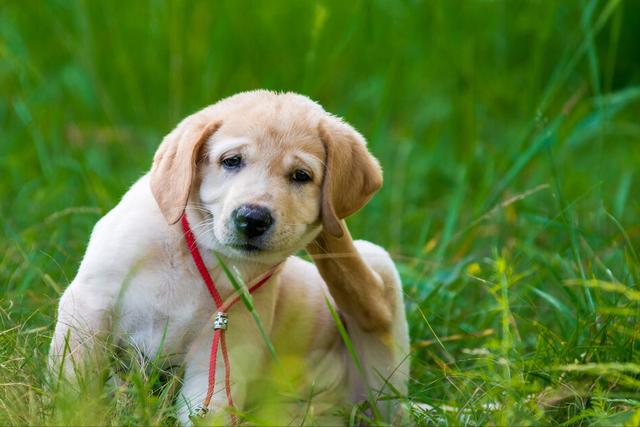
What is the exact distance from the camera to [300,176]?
3457 mm

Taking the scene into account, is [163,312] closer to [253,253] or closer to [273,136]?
[253,253]

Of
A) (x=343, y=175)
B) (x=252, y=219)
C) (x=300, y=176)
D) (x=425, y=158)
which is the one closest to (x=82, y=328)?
(x=252, y=219)

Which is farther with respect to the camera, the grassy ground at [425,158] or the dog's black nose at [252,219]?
the grassy ground at [425,158]

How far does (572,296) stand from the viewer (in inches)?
159

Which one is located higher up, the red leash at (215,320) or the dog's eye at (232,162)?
the dog's eye at (232,162)

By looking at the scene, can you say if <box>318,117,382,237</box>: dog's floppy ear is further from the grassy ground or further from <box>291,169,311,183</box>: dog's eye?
the grassy ground

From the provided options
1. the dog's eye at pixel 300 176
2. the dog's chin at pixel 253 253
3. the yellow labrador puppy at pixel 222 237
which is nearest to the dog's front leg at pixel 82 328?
the yellow labrador puppy at pixel 222 237

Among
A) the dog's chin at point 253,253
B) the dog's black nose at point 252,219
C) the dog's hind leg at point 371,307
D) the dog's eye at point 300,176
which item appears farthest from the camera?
the dog's hind leg at point 371,307

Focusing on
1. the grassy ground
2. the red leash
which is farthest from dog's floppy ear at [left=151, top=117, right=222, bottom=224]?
the grassy ground

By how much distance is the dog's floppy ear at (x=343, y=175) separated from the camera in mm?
3465

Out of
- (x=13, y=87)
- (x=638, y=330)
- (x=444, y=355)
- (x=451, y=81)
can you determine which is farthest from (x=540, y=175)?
(x=13, y=87)

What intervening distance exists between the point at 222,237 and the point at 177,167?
0.94 feet

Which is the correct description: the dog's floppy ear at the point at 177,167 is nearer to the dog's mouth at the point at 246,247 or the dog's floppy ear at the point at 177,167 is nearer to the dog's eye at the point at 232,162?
the dog's eye at the point at 232,162

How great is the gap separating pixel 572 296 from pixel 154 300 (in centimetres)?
168
